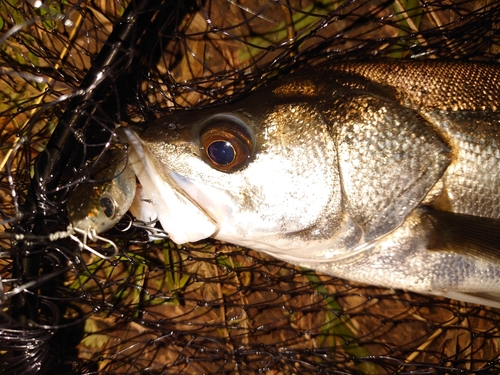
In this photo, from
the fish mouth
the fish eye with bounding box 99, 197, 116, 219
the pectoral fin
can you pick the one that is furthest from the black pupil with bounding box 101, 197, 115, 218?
the pectoral fin

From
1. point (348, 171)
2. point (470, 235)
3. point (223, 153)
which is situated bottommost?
point (470, 235)

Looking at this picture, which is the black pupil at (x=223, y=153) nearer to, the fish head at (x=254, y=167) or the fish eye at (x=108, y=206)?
the fish head at (x=254, y=167)

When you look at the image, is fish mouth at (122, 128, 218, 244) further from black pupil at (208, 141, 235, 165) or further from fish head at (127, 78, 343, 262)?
black pupil at (208, 141, 235, 165)

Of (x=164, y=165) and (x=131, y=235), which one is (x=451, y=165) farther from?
(x=131, y=235)

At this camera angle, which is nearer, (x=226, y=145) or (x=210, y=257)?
(x=226, y=145)

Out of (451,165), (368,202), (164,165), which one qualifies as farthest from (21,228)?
(451,165)

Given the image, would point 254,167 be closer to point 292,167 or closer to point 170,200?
point 292,167

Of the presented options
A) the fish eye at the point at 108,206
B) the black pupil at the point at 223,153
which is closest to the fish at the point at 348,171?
the black pupil at the point at 223,153

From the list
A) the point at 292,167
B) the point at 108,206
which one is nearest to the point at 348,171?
the point at 292,167
